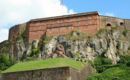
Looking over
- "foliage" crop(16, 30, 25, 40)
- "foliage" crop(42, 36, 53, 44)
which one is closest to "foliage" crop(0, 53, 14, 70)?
"foliage" crop(16, 30, 25, 40)

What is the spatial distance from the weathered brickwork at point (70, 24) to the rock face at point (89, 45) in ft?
5.80

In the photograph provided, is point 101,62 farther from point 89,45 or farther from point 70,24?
point 70,24

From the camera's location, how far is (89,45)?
60.6 metres

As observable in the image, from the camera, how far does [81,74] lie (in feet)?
111

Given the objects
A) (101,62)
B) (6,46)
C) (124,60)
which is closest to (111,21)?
(124,60)

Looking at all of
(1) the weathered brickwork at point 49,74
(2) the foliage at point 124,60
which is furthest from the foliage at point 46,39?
(1) the weathered brickwork at point 49,74

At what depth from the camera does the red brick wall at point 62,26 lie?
209ft

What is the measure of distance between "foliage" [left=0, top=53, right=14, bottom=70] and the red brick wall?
7.46 metres

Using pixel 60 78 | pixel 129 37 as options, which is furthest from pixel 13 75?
pixel 129 37

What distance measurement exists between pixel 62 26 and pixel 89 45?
9103mm

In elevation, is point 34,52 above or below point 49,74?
above

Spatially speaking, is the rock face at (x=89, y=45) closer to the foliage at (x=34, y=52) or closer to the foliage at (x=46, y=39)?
the foliage at (x=34, y=52)

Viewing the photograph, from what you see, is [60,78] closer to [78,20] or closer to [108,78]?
[108,78]

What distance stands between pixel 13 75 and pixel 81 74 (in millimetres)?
8699
